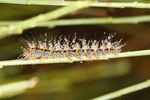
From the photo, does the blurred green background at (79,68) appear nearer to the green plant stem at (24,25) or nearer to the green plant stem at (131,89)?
the green plant stem at (24,25)

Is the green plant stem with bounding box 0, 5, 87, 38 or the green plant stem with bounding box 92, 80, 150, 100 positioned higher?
the green plant stem with bounding box 0, 5, 87, 38

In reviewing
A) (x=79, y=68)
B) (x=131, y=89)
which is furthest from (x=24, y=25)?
(x=79, y=68)

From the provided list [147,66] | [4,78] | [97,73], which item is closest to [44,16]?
[4,78]

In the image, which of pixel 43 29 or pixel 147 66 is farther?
pixel 147 66

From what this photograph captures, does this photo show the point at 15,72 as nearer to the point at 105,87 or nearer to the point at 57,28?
the point at 57,28

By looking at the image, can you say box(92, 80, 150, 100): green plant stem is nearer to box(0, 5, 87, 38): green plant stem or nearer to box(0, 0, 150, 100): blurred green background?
box(0, 5, 87, 38): green plant stem

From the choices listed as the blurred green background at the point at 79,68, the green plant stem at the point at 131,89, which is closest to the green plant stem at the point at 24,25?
the green plant stem at the point at 131,89

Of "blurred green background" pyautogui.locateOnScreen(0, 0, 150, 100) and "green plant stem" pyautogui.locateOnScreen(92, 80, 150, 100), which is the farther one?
"blurred green background" pyautogui.locateOnScreen(0, 0, 150, 100)

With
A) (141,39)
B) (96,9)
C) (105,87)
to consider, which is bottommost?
(105,87)

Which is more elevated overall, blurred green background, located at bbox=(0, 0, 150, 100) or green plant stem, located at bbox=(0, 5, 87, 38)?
green plant stem, located at bbox=(0, 5, 87, 38)

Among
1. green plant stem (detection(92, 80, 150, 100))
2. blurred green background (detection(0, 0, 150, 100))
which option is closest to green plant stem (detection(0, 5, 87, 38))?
green plant stem (detection(92, 80, 150, 100))

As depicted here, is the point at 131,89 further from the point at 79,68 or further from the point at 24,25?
the point at 79,68
